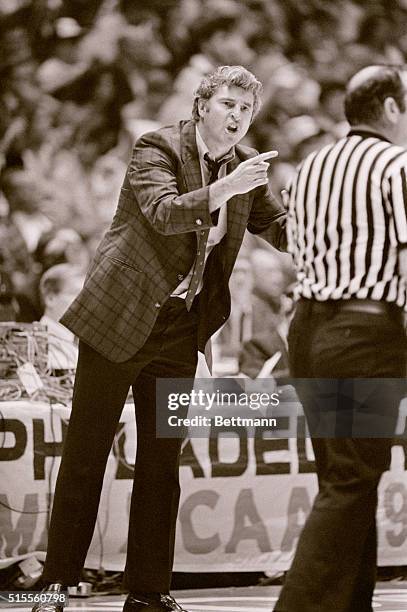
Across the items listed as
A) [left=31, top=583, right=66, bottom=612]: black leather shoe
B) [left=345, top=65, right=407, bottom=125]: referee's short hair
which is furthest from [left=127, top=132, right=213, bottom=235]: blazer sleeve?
[left=31, top=583, right=66, bottom=612]: black leather shoe

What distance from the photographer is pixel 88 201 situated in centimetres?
293

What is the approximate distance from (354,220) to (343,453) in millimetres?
553

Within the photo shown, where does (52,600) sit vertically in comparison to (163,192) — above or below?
below

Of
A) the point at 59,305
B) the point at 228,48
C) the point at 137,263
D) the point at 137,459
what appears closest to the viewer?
the point at 137,263

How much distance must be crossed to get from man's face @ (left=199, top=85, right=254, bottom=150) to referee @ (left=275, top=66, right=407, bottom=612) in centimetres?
20

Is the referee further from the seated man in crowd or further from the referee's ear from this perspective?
the seated man in crowd

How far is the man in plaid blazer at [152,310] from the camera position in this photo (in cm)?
232

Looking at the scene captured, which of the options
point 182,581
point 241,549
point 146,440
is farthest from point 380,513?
point 146,440

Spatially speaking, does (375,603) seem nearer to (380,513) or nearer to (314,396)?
(380,513)

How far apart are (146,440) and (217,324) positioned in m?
0.35

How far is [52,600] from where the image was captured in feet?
7.66

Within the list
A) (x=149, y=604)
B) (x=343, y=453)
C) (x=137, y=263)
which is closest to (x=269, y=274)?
(x=137, y=263)

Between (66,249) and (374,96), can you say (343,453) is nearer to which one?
(374,96)

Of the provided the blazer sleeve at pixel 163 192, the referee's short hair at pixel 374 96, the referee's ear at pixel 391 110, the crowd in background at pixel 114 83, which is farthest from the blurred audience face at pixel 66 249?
the referee's ear at pixel 391 110
